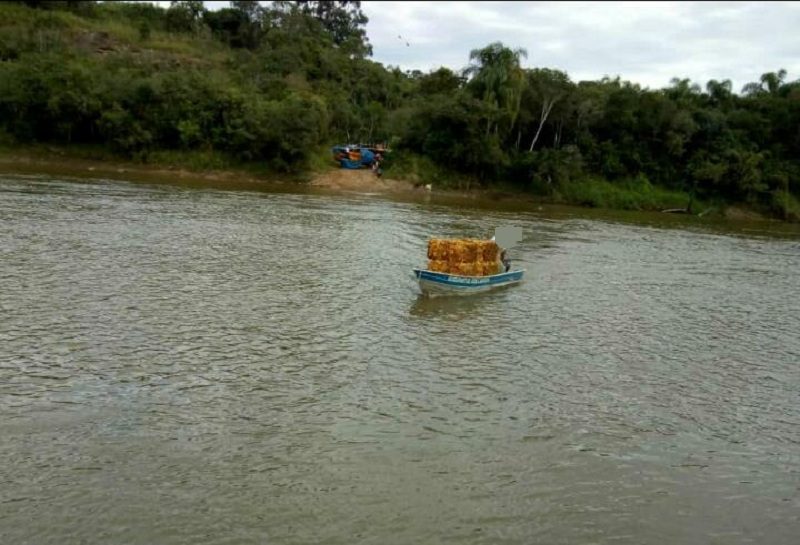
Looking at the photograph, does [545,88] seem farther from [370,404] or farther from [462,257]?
[370,404]

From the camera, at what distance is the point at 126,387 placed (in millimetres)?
12805

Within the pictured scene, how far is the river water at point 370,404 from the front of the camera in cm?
940

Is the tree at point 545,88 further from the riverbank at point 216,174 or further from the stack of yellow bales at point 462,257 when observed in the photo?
the stack of yellow bales at point 462,257

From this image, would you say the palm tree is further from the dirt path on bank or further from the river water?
the river water

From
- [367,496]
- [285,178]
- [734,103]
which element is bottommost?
[367,496]

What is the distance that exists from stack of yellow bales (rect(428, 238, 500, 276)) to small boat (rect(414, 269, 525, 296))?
1.82ft

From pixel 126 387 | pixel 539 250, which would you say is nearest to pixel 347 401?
pixel 126 387

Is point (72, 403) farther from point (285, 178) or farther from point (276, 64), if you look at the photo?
point (276, 64)

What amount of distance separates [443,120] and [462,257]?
43533 millimetres

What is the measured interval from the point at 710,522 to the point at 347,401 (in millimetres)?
6614

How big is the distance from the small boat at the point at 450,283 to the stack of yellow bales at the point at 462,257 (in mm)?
555

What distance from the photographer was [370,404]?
12953 mm

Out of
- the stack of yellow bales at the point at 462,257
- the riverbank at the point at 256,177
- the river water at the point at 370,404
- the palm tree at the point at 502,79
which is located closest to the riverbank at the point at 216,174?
the riverbank at the point at 256,177

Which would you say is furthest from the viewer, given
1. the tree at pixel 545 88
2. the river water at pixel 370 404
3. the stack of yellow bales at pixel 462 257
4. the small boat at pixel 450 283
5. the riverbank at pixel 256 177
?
the tree at pixel 545 88
